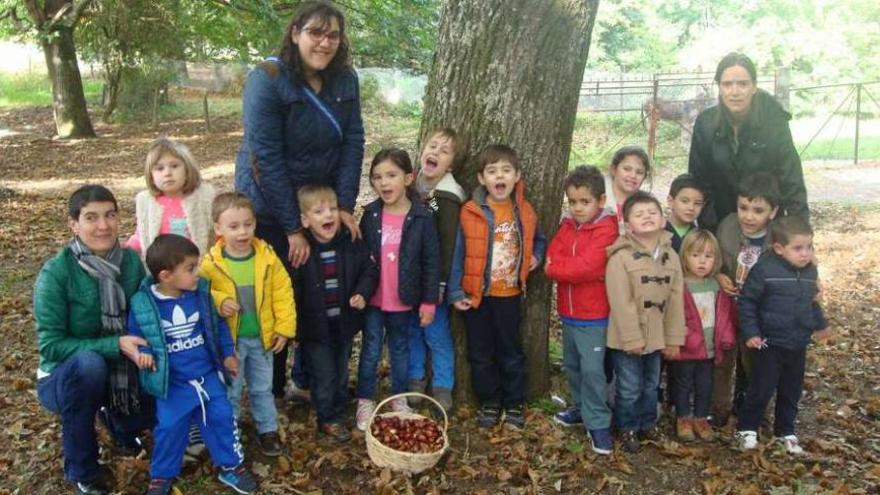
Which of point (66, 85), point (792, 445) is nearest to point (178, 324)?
point (792, 445)

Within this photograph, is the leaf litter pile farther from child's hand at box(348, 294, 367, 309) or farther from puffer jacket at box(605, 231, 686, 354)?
child's hand at box(348, 294, 367, 309)

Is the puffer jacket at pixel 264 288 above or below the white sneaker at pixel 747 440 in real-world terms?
above

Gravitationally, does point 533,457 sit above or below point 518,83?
below

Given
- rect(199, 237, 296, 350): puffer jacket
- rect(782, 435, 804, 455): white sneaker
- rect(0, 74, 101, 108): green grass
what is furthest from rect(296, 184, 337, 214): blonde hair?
rect(0, 74, 101, 108): green grass

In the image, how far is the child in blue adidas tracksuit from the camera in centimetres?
341

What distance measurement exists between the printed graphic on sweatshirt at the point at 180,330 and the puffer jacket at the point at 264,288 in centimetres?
21

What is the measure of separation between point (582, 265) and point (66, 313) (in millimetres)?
2604

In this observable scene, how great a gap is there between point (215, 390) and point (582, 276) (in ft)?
6.56

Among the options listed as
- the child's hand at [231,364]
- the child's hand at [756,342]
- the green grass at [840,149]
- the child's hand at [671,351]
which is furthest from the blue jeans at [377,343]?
the green grass at [840,149]

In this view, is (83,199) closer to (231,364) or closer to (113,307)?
(113,307)

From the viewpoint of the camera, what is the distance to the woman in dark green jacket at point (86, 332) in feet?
11.1

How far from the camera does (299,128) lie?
3.81m

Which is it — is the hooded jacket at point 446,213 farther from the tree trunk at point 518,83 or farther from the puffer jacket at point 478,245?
the tree trunk at point 518,83

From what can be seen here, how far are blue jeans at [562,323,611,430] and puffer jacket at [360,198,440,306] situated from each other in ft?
2.75
